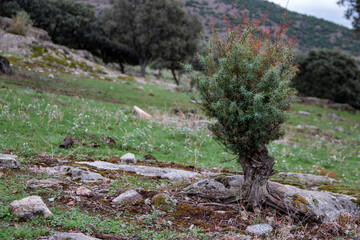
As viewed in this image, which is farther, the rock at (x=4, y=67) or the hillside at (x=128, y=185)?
the rock at (x=4, y=67)

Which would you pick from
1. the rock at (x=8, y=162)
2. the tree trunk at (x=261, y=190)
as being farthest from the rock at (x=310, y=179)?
the rock at (x=8, y=162)

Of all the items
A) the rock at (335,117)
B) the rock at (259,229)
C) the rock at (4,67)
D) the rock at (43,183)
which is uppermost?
the rock at (259,229)

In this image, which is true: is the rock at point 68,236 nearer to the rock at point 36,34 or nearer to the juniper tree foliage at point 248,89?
the juniper tree foliage at point 248,89

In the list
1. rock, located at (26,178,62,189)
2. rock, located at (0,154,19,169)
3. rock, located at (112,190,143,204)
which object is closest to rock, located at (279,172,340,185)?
rock, located at (112,190,143,204)

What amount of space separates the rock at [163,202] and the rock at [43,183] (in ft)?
6.27

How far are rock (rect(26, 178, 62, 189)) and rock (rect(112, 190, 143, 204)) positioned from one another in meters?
1.22

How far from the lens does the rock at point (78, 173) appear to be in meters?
6.46

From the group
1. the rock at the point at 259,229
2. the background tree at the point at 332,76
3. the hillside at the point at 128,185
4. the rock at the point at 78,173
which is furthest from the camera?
the background tree at the point at 332,76

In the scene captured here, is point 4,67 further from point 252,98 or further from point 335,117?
point 335,117

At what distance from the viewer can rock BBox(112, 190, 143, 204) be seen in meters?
5.59

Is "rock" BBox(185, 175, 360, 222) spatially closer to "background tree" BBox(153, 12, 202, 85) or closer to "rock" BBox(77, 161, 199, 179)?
"rock" BBox(77, 161, 199, 179)

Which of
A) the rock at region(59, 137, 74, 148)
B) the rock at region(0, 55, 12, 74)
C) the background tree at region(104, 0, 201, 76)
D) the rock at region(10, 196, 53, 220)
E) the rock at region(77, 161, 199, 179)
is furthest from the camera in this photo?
the background tree at region(104, 0, 201, 76)

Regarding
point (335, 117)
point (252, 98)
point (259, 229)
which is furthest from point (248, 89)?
point (335, 117)

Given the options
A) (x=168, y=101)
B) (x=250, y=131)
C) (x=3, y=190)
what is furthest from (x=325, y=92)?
(x=3, y=190)
